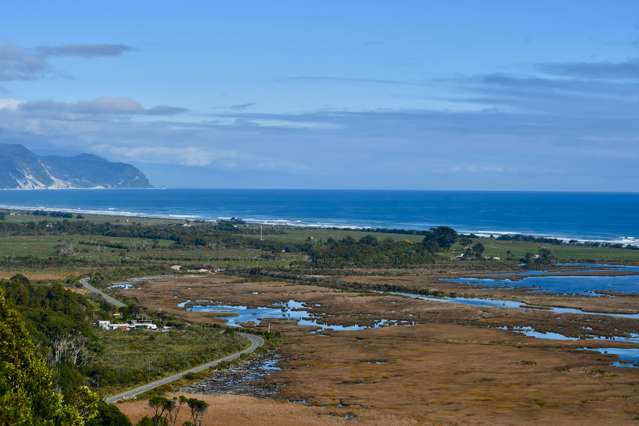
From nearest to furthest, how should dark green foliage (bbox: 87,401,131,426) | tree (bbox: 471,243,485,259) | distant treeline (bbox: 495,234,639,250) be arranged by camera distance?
1. dark green foliage (bbox: 87,401,131,426)
2. tree (bbox: 471,243,485,259)
3. distant treeline (bbox: 495,234,639,250)

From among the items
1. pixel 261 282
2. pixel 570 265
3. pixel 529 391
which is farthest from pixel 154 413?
pixel 570 265

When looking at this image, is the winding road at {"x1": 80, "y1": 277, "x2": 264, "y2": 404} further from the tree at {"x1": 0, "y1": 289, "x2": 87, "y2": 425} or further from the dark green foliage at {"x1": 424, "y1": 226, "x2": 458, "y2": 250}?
the dark green foliage at {"x1": 424, "y1": 226, "x2": 458, "y2": 250}

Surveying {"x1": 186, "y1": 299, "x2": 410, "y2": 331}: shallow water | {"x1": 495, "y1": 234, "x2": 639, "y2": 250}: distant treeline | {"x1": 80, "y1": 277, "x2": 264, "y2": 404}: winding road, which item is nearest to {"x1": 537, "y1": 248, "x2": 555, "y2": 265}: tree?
{"x1": 495, "y1": 234, "x2": 639, "y2": 250}: distant treeline

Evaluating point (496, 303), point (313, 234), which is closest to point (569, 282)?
point (496, 303)

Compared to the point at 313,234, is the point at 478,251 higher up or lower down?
lower down

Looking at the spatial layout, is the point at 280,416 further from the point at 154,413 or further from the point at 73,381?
the point at 73,381

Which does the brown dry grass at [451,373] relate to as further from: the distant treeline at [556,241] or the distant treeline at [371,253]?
the distant treeline at [556,241]

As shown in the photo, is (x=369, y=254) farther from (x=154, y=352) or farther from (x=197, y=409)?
(x=197, y=409)

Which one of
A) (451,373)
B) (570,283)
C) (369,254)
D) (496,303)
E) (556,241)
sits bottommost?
(451,373)
